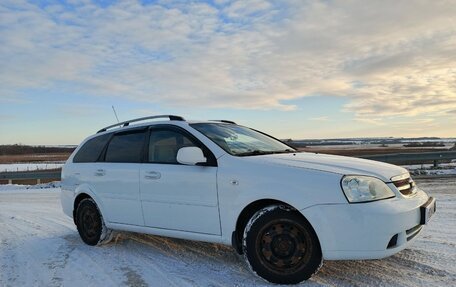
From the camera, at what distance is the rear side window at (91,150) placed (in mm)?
6152

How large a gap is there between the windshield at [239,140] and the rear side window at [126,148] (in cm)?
87

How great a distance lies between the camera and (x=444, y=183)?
11633mm

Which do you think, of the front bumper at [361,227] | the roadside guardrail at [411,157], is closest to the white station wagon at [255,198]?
the front bumper at [361,227]

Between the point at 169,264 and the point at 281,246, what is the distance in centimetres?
146

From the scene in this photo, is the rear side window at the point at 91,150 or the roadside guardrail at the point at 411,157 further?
the roadside guardrail at the point at 411,157

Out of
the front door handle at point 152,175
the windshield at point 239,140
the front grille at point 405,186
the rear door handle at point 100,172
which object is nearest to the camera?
the front grille at point 405,186

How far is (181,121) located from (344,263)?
247cm

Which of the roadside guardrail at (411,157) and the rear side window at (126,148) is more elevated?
the rear side window at (126,148)

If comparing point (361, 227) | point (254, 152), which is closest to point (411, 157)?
point (254, 152)

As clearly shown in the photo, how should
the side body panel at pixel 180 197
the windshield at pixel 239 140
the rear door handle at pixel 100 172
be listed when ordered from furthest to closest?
1. the rear door handle at pixel 100 172
2. the windshield at pixel 239 140
3. the side body panel at pixel 180 197

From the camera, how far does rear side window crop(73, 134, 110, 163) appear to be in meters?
6.15

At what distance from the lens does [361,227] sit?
367 centimetres

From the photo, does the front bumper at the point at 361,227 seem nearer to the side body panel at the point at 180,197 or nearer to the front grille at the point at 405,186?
the front grille at the point at 405,186

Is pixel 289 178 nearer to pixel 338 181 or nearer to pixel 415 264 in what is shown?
pixel 338 181
